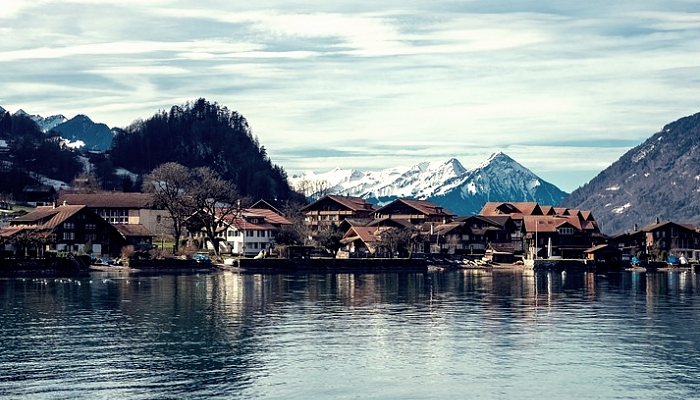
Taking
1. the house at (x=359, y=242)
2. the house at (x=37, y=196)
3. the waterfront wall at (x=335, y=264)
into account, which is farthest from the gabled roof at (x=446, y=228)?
the house at (x=37, y=196)

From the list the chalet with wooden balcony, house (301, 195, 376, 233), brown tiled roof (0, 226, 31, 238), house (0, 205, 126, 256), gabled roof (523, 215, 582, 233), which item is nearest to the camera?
brown tiled roof (0, 226, 31, 238)

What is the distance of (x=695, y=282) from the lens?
9831 centimetres

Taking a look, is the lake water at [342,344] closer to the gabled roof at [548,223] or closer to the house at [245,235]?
the house at [245,235]

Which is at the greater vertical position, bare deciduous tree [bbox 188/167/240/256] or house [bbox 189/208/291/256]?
bare deciduous tree [bbox 188/167/240/256]

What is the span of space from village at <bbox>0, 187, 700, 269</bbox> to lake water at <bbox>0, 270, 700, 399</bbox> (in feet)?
113

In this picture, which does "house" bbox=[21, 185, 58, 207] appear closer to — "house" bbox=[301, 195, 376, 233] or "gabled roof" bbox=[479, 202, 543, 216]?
"house" bbox=[301, 195, 376, 233]

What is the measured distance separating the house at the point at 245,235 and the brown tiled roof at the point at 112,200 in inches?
465

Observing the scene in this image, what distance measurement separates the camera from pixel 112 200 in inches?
5522

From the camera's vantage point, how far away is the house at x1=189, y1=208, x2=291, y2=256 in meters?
125

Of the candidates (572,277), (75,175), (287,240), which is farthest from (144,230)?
(75,175)

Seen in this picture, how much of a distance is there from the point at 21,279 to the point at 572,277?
57664mm

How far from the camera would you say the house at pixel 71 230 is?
354 feet

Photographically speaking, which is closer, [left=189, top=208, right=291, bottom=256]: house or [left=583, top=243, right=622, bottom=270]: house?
[left=189, top=208, right=291, bottom=256]: house

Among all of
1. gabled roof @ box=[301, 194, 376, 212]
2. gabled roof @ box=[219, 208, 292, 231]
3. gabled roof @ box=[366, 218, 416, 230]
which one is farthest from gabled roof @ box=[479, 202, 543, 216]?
gabled roof @ box=[219, 208, 292, 231]
